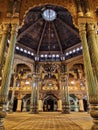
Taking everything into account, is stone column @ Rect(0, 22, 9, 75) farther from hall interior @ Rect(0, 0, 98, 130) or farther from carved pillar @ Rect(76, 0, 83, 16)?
carved pillar @ Rect(76, 0, 83, 16)

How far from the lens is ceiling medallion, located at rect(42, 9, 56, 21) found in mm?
18034

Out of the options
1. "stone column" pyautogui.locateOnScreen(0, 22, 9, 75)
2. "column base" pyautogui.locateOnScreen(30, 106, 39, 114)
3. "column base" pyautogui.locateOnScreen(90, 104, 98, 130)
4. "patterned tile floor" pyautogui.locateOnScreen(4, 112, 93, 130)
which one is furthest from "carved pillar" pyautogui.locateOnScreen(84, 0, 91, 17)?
"column base" pyautogui.locateOnScreen(30, 106, 39, 114)

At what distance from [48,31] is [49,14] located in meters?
2.69

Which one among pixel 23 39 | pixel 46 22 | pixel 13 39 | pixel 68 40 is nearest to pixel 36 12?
pixel 46 22

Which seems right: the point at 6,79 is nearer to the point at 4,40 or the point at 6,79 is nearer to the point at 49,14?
the point at 4,40

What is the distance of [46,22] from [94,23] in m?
13.7

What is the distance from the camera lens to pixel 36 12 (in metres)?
17.5

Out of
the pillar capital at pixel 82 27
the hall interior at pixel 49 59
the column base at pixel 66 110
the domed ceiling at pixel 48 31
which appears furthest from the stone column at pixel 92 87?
the column base at pixel 66 110

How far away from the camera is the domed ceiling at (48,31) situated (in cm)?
1786

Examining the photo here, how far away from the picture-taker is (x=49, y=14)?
1819cm

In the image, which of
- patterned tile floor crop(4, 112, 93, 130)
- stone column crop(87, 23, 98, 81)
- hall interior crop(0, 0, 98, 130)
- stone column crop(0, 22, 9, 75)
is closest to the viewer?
patterned tile floor crop(4, 112, 93, 130)

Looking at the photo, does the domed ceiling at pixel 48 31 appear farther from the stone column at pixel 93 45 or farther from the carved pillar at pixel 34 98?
the stone column at pixel 93 45

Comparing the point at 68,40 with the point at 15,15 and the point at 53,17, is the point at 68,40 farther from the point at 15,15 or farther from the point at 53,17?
the point at 15,15

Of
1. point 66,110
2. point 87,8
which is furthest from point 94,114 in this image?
point 66,110
